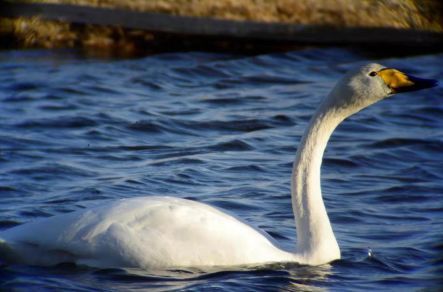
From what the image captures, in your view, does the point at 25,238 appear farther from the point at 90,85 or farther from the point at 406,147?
the point at 90,85

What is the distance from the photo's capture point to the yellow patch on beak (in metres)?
7.27

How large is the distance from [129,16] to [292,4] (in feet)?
7.00

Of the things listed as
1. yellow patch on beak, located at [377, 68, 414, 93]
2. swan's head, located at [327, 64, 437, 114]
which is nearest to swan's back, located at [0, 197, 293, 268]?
swan's head, located at [327, 64, 437, 114]

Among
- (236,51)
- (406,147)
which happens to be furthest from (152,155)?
(236,51)

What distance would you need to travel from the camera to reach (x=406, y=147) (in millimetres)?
11477

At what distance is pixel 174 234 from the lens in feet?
22.8

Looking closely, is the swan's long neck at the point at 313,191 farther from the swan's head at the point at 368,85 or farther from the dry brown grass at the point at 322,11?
the dry brown grass at the point at 322,11

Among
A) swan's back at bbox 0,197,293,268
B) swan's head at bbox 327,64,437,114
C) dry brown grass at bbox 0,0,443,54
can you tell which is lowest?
swan's back at bbox 0,197,293,268

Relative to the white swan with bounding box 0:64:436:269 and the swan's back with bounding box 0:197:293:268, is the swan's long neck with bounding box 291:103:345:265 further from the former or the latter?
the swan's back with bounding box 0:197:293:268

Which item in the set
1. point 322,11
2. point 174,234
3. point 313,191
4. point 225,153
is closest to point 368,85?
point 313,191

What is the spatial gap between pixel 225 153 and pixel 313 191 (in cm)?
367

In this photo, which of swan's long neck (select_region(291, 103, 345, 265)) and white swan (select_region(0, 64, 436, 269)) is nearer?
white swan (select_region(0, 64, 436, 269))

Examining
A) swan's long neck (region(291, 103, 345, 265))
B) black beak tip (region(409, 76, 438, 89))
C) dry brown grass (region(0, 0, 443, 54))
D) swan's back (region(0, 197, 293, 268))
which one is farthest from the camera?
dry brown grass (region(0, 0, 443, 54))

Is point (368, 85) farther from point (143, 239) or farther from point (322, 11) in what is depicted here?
point (322, 11)
